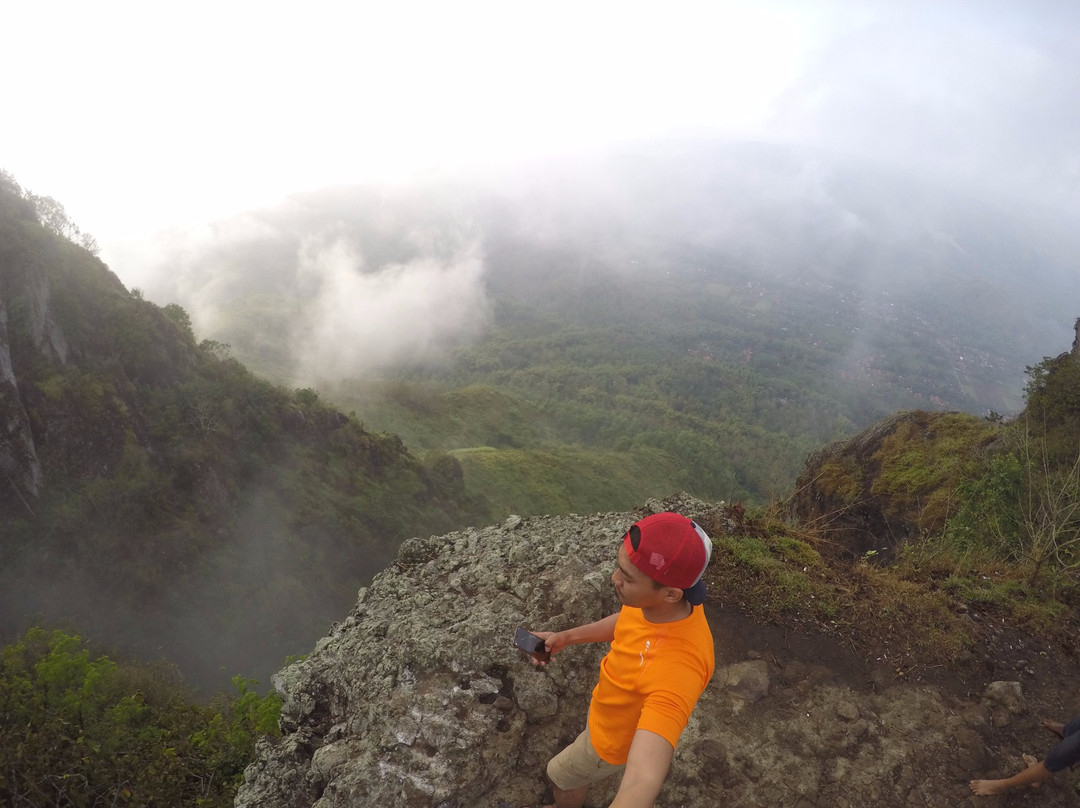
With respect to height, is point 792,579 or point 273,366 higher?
point 792,579

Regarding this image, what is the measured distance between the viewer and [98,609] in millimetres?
31500

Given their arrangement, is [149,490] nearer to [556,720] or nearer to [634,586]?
[556,720]

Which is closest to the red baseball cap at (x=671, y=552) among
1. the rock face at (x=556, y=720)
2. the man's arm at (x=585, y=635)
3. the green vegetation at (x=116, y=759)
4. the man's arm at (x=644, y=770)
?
the man's arm at (x=644, y=770)

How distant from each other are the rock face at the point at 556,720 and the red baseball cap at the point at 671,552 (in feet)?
8.96

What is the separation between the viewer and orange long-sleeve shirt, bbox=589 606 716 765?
2668 mm

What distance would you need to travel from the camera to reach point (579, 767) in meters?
3.59

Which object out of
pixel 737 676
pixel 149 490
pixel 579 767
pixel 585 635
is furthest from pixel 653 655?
pixel 149 490

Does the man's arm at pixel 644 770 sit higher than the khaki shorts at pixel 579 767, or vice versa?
the man's arm at pixel 644 770

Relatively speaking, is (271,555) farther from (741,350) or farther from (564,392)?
(741,350)

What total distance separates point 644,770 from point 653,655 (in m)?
0.52

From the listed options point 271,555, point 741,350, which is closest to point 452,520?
point 271,555

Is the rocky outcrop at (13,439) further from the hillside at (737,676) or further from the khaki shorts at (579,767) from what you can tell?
the khaki shorts at (579,767)

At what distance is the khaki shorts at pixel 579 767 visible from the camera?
3.48m

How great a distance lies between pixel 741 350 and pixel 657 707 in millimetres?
166702
